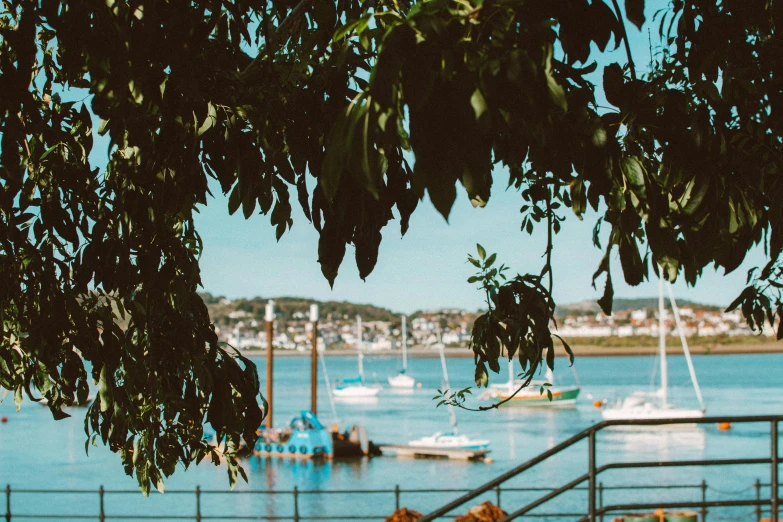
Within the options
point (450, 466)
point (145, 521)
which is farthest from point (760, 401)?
point (145, 521)

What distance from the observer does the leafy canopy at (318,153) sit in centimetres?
149

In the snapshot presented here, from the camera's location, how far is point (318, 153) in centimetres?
247

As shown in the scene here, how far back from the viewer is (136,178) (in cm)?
265

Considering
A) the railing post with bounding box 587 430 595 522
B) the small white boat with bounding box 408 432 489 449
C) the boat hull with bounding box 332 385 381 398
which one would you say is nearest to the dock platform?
the small white boat with bounding box 408 432 489 449

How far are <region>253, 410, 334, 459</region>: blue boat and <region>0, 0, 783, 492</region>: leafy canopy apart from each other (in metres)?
38.5

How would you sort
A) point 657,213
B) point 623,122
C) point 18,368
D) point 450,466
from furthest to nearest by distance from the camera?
point 450,466, point 18,368, point 623,122, point 657,213

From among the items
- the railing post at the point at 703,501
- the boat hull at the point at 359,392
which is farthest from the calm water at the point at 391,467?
the railing post at the point at 703,501

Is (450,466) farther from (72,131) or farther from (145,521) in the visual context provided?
(72,131)

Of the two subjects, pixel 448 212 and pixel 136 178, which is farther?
pixel 136 178

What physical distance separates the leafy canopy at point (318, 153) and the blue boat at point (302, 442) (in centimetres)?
3849

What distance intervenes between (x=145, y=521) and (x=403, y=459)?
1617 cm

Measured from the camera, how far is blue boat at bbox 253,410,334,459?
1647 inches

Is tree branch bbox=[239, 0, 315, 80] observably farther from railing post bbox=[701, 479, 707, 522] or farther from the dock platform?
the dock platform

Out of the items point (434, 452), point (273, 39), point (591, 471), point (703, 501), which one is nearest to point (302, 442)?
point (434, 452)
